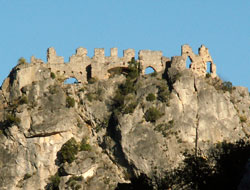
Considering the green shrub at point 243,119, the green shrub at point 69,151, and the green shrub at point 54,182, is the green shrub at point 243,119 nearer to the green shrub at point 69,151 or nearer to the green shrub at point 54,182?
the green shrub at point 69,151

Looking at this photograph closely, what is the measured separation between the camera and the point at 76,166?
73.6 m

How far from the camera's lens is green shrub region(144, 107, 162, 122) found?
245 ft

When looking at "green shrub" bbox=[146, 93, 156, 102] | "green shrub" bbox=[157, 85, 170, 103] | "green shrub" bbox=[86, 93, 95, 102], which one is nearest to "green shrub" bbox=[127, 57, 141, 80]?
"green shrub" bbox=[157, 85, 170, 103]

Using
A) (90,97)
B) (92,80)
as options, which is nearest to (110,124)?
(90,97)

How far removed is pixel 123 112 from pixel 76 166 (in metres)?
5.76

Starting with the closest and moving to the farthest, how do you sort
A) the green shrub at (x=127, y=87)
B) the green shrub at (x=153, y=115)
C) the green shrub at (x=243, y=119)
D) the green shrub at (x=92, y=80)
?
the green shrub at (x=153, y=115)
the green shrub at (x=243, y=119)
the green shrub at (x=127, y=87)
the green shrub at (x=92, y=80)

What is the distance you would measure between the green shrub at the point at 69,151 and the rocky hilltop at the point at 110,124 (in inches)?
3.0

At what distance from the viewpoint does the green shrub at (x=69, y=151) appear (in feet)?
243

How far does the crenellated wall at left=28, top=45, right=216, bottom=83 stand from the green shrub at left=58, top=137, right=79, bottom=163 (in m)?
6.81

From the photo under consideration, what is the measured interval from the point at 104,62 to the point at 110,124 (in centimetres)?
629

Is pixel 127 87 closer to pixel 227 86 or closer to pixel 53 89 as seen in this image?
pixel 53 89

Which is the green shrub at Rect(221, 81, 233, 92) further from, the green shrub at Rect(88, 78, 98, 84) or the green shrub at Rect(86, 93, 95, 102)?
the green shrub at Rect(86, 93, 95, 102)

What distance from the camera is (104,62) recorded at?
80.0m

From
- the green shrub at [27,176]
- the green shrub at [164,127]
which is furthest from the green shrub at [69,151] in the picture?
the green shrub at [164,127]
